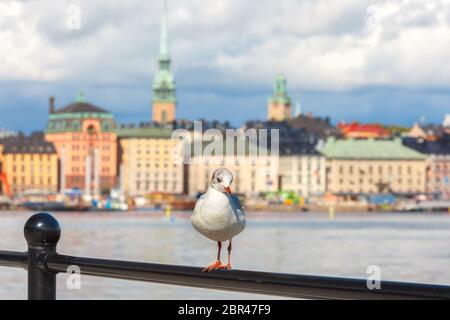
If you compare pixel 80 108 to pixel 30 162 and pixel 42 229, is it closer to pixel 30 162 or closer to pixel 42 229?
pixel 30 162

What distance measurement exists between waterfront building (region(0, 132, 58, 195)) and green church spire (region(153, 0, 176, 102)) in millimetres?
24725

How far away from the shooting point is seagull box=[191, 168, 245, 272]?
2.53 metres

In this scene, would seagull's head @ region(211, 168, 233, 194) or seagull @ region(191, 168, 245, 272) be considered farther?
seagull's head @ region(211, 168, 233, 194)

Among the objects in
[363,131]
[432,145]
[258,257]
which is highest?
[363,131]

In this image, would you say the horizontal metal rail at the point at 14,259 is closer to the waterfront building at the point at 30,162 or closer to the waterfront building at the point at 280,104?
the waterfront building at the point at 30,162

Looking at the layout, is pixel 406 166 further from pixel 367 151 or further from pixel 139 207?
pixel 139 207

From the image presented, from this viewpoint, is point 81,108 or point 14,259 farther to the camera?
point 81,108

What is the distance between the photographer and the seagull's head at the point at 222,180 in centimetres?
265

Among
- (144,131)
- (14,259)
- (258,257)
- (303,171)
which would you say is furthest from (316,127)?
(14,259)

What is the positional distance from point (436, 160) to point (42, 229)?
386 feet

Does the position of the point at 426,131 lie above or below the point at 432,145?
above

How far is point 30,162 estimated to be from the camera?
112812mm

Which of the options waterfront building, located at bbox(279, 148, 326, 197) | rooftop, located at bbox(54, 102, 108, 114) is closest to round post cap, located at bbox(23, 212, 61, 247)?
waterfront building, located at bbox(279, 148, 326, 197)

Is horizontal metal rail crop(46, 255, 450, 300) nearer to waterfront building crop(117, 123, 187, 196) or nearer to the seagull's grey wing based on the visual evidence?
the seagull's grey wing
